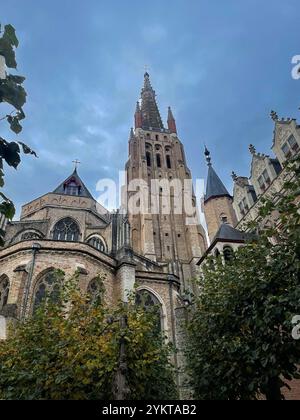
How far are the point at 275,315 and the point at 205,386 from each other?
3.99 m

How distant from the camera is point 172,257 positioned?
39.9 m

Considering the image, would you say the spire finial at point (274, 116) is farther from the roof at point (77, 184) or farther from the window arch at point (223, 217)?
the roof at point (77, 184)

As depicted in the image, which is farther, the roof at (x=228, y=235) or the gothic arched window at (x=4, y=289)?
the roof at (x=228, y=235)

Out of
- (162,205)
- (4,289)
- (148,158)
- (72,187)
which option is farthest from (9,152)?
(148,158)

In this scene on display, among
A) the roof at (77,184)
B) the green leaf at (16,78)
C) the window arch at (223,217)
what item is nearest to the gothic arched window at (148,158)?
the roof at (77,184)

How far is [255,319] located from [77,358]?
4.17 meters

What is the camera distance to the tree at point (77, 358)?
7215 millimetres

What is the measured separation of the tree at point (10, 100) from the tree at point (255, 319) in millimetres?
4558

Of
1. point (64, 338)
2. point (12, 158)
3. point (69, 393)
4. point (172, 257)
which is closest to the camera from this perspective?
point (12, 158)

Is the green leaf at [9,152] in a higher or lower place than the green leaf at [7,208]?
higher

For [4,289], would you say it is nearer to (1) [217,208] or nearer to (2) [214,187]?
(1) [217,208]

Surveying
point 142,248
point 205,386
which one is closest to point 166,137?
point 142,248

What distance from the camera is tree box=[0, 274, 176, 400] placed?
721cm

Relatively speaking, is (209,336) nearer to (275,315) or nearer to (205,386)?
(205,386)
